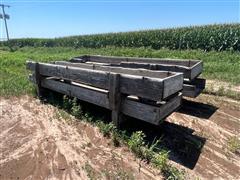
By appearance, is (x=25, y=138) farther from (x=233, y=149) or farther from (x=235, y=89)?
(x=235, y=89)

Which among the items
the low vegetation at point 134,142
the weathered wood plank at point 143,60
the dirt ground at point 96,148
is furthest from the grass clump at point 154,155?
the weathered wood plank at point 143,60

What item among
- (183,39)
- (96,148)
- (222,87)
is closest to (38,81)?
(96,148)

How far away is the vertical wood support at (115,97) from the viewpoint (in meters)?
4.15

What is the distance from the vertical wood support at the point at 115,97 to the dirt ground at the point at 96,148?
15.7 inches

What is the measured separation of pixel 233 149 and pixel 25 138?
3394 mm

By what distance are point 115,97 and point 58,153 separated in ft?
4.15

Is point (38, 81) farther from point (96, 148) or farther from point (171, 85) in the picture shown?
point (171, 85)

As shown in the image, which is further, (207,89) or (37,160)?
(207,89)

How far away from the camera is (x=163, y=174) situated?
322 cm

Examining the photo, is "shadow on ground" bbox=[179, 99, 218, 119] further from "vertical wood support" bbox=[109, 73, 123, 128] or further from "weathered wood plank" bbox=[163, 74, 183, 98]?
"vertical wood support" bbox=[109, 73, 123, 128]

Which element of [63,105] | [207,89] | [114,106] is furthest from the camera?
[207,89]

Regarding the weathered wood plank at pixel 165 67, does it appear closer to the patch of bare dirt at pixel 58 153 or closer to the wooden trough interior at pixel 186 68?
the wooden trough interior at pixel 186 68

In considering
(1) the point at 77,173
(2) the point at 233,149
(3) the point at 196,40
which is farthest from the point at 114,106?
(3) the point at 196,40

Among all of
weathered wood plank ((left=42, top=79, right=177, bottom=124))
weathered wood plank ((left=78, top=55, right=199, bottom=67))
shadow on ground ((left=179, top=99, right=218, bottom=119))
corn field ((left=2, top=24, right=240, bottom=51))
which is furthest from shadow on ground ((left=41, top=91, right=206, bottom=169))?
corn field ((left=2, top=24, right=240, bottom=51))
